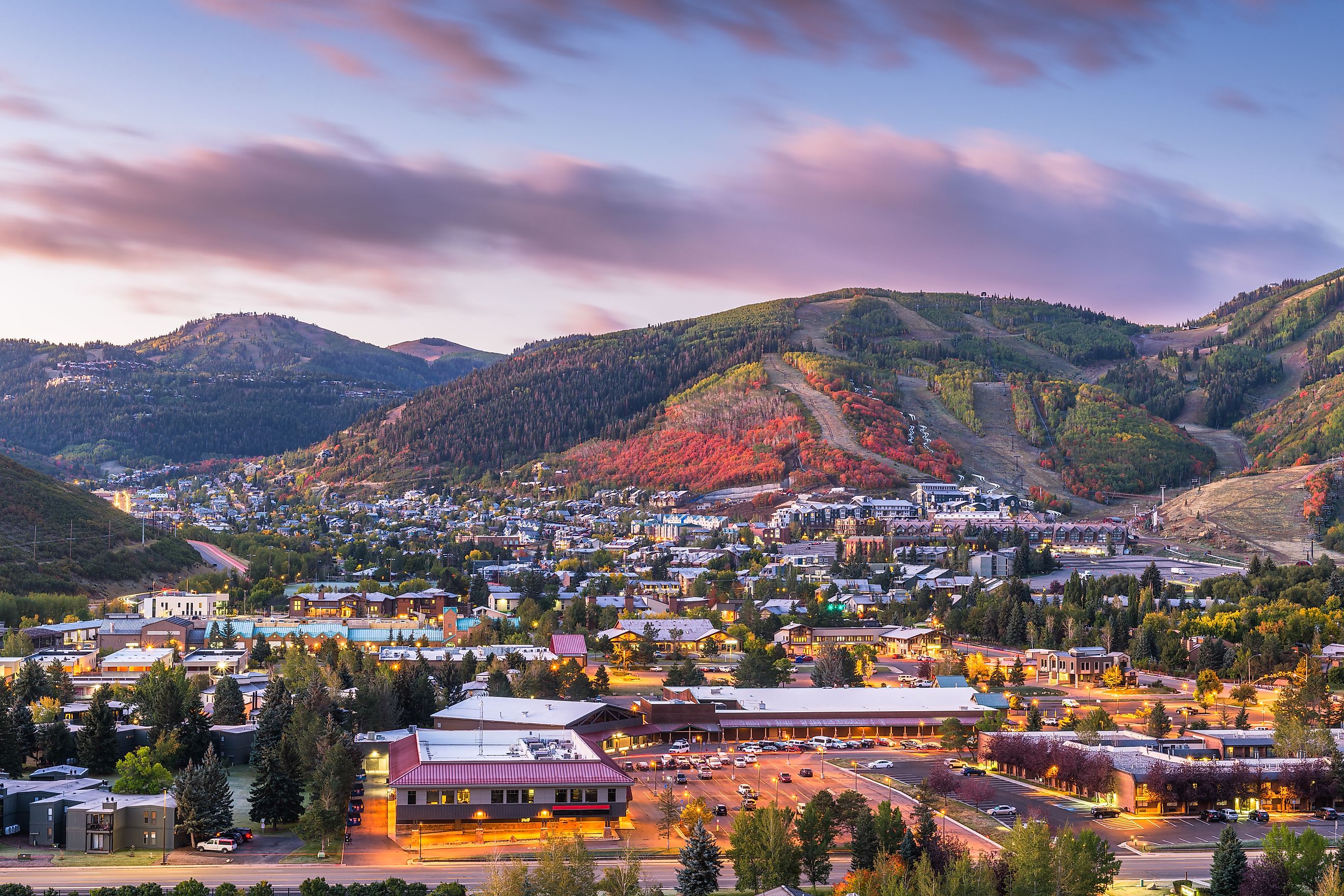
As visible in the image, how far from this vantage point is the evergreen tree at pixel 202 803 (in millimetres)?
51719

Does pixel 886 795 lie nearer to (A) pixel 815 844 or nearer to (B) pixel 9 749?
(A) pixel 815 844

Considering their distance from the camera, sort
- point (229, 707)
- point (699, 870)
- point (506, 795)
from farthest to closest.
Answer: point (229, 707)
point (506, 795)
point (699, 870)

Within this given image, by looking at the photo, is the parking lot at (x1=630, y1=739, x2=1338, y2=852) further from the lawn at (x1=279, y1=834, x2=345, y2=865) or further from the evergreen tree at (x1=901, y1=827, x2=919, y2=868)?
the lawn at (x1=279, y1=834, x2=345, y2=865)

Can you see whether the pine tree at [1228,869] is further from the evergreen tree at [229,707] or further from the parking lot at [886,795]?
the evergreen tree at [229,707]

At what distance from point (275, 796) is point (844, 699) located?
3610 cm

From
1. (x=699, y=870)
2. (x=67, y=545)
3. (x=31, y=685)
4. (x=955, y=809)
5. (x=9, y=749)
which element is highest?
(x=67, y=545)

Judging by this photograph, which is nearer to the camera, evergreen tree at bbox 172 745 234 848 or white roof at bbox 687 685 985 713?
evergreen tree at bbox 172 745 234 848

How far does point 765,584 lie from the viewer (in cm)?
13262

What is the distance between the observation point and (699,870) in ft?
145

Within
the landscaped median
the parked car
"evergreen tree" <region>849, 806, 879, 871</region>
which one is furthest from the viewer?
the landscaped median

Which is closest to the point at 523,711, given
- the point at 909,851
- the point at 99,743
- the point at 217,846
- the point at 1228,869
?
the point at 99,743

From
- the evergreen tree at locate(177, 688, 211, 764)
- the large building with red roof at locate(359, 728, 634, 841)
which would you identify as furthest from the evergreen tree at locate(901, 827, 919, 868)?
the evergreen tree at locate(177, 688, 211, 764)

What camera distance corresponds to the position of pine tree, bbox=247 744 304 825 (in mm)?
55219

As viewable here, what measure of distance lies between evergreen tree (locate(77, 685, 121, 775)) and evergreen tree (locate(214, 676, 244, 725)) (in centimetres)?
700
